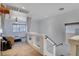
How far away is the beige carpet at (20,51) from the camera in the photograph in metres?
1.65

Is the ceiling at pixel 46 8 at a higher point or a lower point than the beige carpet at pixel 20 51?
higher

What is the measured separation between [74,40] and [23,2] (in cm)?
94

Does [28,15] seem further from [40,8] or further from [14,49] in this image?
[14,49]

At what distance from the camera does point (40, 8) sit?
1.65 m

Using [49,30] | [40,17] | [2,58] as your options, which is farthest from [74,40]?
[2,58]

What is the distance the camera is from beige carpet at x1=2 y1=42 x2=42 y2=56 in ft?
5.41

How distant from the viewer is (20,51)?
167 centimetres

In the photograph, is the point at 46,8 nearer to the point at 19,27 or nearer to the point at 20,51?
the point at 19,27

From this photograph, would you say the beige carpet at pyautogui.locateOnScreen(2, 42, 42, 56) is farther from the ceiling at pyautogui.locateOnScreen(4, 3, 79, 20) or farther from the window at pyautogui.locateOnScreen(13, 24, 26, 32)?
the ceiling at pyautogui.locateOnScreen(4, 3, 79, 20)

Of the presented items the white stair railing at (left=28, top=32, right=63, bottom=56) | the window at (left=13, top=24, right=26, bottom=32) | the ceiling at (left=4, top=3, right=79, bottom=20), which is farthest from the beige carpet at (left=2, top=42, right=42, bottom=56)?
the ceiling at (left=4, top=3, right=79, bottom=20)

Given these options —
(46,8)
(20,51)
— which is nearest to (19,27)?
(20,51)

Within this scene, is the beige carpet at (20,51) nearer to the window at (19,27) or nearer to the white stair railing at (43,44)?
the white stair railing at (43,44)

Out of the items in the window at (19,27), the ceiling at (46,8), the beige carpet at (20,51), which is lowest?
the beige carpet at (20,51)

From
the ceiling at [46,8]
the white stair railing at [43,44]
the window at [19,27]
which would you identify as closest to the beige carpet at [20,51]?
the white stair railing at [43,44]
